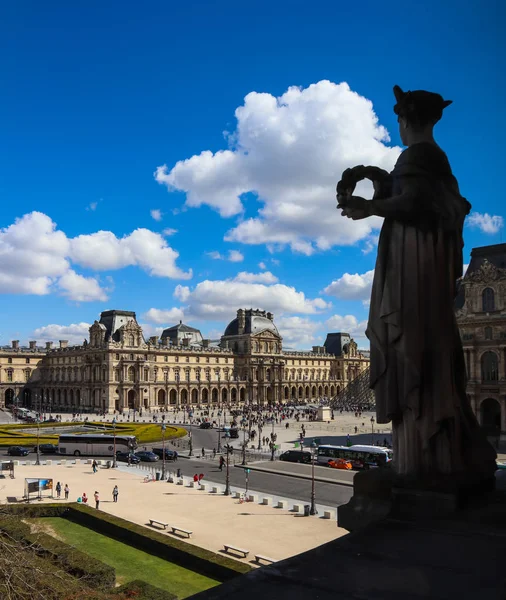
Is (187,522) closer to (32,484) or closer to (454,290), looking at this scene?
(32,484)

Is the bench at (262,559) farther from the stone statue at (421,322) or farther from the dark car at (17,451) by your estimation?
the dark car at (17,451)

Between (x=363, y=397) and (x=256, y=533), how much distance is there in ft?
269

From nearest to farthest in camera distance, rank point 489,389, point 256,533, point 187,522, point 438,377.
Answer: point 438,377 → point 256,533 → point 187,522 → point 489,389

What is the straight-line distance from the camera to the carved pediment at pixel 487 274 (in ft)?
194

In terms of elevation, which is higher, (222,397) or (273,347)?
(273,347)

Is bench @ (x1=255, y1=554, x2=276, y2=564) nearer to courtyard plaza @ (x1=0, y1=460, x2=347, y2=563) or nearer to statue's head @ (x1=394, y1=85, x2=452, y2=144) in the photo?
courtyard plaza @ (x1=0, y1=460, x2=347, y2=563)

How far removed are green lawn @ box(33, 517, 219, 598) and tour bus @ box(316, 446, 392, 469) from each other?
22563 mm

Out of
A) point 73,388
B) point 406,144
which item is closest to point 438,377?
point 406,144

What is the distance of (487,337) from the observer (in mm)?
59688

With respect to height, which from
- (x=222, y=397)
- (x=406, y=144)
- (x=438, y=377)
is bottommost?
(x=222, y=397)

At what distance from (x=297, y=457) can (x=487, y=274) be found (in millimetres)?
28781

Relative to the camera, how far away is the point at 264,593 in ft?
13.1

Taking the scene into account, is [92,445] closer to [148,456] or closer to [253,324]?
[148,456]

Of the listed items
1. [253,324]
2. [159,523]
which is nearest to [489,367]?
[159,523]
